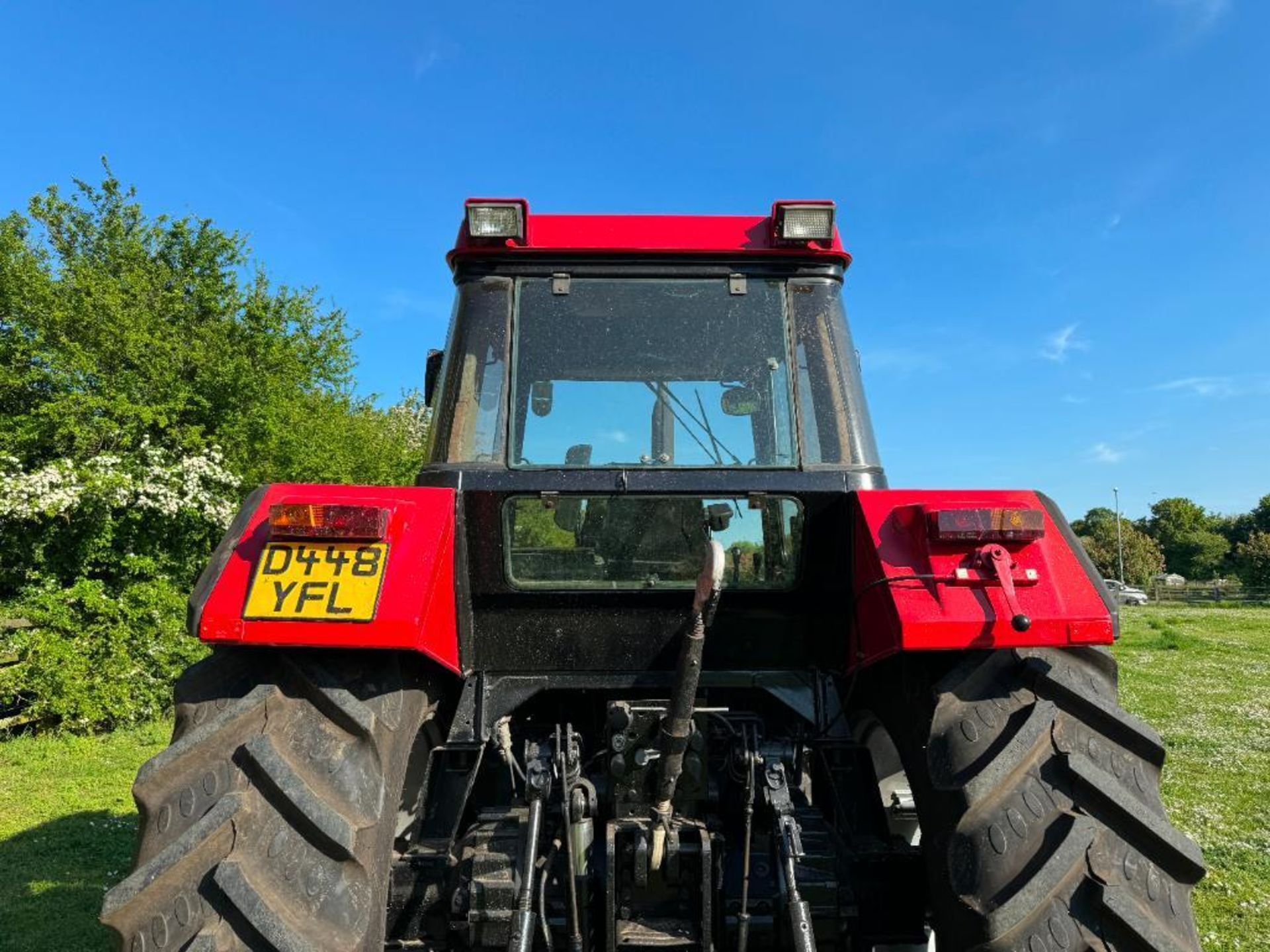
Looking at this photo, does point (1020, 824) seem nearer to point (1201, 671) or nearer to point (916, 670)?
point (916, 670)

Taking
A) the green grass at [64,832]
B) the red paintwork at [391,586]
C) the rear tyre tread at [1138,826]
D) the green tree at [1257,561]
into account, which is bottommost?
the green grass at [64,832]

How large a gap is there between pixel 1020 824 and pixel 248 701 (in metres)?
1.92

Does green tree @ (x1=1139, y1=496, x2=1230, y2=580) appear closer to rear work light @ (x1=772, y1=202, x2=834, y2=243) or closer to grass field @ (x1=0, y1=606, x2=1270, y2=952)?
grass field @ (x1=0, y1=606, x2=1270, y2=952)

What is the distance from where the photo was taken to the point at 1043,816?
7.18ft

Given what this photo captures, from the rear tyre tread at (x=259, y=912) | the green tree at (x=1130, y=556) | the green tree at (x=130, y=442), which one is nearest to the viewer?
the rear tyre tread at (x=259, y=912)

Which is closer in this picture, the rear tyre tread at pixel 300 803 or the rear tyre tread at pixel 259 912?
the rear tyre tread at pixel 259 912

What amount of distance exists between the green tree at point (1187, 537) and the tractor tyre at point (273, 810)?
74663 millimetres

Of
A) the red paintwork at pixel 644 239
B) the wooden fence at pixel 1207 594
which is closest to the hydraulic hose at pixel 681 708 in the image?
the red paintwork at pixel 644 239

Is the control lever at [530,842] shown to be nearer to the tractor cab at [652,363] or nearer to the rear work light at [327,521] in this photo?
the tractor cab at [652,363]

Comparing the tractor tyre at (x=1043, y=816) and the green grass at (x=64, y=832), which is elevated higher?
the tractor tyre at (x=1043, y=816)

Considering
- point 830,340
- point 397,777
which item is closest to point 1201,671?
point 830,340

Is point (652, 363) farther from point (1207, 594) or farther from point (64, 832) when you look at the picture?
point (1207, 594)

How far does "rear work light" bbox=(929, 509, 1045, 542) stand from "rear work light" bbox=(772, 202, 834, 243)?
3.84ft

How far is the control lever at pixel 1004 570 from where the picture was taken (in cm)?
239
